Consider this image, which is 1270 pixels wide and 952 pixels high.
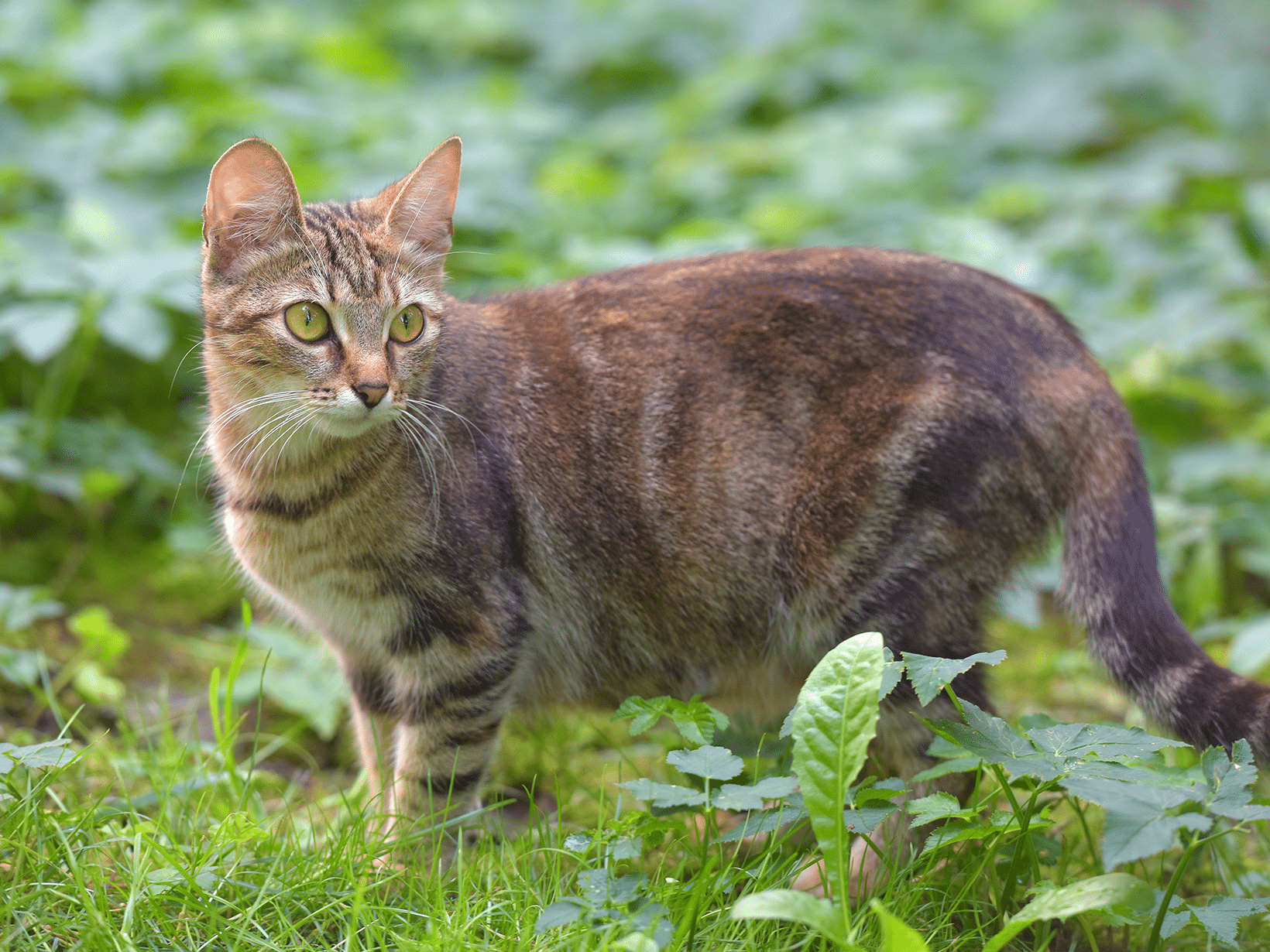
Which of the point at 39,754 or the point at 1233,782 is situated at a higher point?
the point at 39,754

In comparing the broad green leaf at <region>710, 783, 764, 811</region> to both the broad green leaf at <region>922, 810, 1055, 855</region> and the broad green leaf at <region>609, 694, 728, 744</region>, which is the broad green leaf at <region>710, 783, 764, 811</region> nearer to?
the broad green leaf at <region>609, 694, 728, 744</region>

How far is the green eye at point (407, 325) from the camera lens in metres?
2.71

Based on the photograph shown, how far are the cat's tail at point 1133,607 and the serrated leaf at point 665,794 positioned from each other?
3.91 feet

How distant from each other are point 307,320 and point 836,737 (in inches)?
61.2

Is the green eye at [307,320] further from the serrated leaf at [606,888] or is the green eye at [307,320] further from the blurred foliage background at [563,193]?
the serrated leaf at [606,888]

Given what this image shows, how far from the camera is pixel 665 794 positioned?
226cm

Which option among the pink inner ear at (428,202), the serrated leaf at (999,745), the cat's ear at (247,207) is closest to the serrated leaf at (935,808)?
the serrated leaf at (999,745)

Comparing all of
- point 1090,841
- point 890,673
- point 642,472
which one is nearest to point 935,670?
point 890,673

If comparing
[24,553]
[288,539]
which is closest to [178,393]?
[24,553]

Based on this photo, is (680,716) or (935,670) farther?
(680,716)

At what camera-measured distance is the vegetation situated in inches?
89.7

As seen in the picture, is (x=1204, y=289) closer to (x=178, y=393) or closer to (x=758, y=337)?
(x=758, y=337)

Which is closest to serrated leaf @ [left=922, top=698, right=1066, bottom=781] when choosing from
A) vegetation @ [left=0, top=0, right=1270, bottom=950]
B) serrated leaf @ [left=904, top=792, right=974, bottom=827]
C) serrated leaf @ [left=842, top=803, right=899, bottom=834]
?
vegetation @ [left=0, top=0, right=1270, bottom=950]

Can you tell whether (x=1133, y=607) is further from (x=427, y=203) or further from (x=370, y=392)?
(x=427, y=203)
